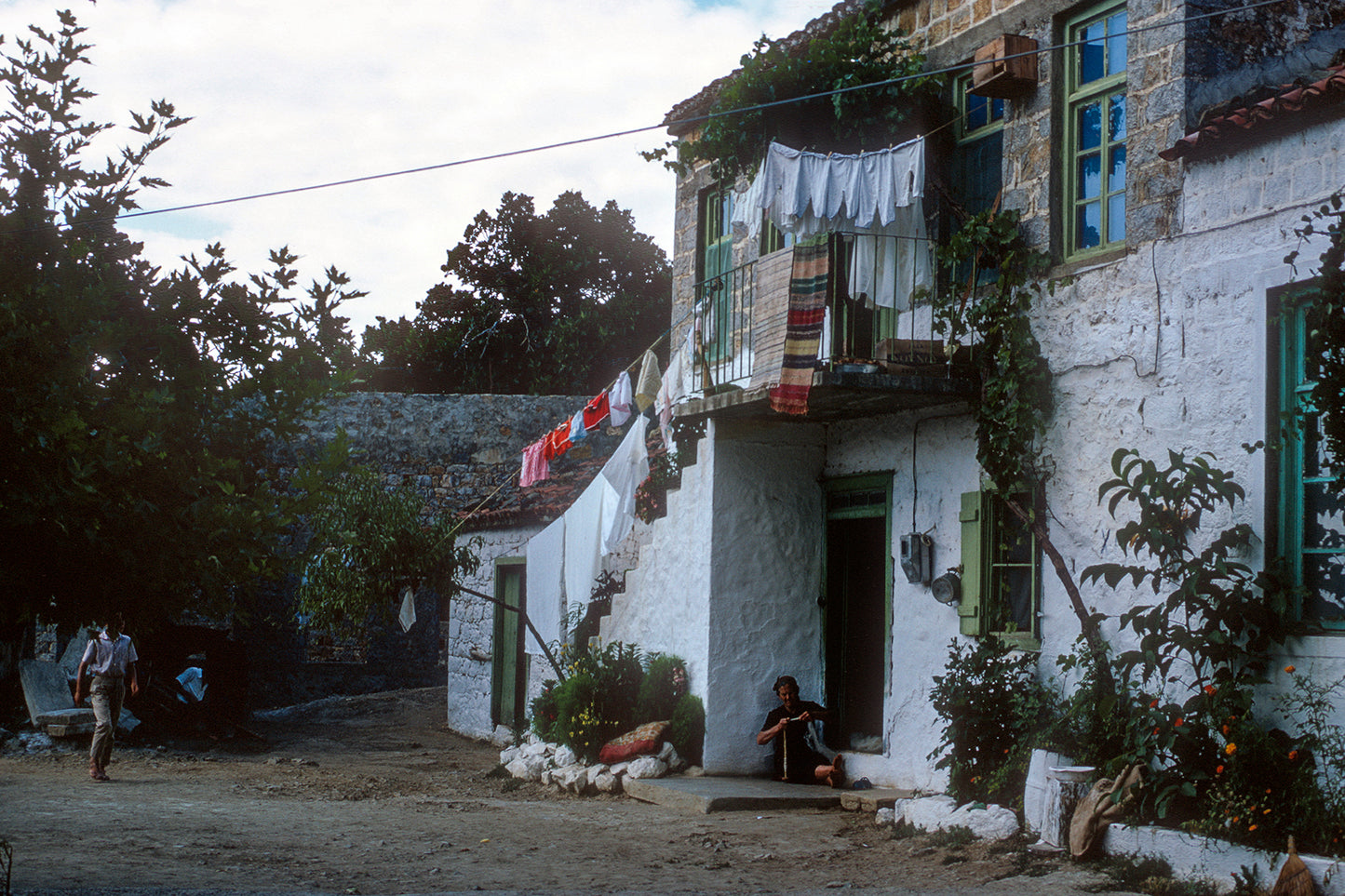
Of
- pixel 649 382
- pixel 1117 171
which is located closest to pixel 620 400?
pixel 649 382

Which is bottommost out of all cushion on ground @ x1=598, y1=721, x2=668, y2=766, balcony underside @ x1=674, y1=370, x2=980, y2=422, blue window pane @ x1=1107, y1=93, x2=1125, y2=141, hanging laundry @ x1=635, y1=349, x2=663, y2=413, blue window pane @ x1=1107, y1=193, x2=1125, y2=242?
cushion on ground @ x1=598, y1=721, x2=668, y2=766

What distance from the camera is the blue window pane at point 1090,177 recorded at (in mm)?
8305

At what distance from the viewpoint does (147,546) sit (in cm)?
478

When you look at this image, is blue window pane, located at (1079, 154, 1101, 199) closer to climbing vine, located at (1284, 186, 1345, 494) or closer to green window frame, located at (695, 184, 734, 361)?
climbing vine, located at (1284, 186, 1345, 494)

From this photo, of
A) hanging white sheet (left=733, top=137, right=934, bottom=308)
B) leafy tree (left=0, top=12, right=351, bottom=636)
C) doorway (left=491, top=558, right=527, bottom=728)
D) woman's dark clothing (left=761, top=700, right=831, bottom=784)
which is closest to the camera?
leafy tree (left=0, top=12, right=351, bottom=636)

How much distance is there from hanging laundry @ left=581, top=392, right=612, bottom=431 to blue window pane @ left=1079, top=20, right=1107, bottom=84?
5093 millimetres

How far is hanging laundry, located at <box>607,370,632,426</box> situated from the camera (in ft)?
38.2

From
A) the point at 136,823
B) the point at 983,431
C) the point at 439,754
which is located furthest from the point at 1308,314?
the point at 439,754

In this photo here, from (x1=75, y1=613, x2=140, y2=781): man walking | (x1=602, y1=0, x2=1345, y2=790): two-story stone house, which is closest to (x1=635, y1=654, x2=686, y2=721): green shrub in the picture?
(x1=602, y1=0, x2=1345, y2=790): two-story stone house

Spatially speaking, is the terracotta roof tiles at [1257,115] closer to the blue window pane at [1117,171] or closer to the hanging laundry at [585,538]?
the blue window pane at [1117,171]

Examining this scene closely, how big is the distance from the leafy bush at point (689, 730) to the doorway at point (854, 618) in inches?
41.9

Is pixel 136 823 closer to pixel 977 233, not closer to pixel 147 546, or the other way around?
pixel 147 546

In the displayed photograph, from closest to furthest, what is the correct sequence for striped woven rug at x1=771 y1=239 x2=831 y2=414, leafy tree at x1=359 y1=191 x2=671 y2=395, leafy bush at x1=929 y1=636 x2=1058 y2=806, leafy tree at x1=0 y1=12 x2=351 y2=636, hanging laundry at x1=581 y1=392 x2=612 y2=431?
leafy tree at x1=0 y1=12 x2=351 y2=636 < leafy bush at x1=929 y1=636 x2=1058 y2=806 < striped woven rug at x1=771 y1=239 x2=831 y2=414 < hanging laundry at x1=581 y1=392 x2=612 y2=431 < leafy tree at x1=359 y1=191 x2=671 y2=395

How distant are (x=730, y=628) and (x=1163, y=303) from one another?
4.45 meters
